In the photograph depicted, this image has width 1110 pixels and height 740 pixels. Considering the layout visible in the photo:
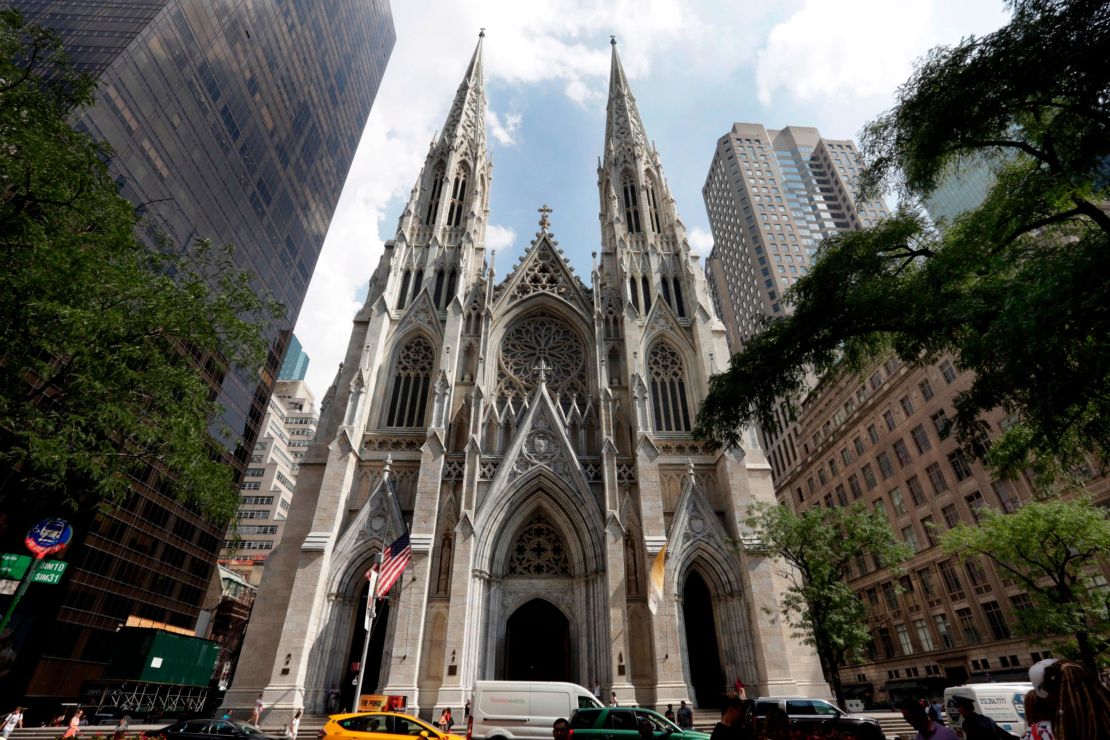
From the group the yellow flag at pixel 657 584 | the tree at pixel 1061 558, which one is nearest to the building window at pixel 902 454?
the tree at pixel 1061 558

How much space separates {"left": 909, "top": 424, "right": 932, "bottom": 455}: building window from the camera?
110 ft

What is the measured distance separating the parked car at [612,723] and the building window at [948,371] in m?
31.2

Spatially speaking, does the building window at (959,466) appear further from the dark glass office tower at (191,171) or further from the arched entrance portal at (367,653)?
the dark glass office tower at (191,171)

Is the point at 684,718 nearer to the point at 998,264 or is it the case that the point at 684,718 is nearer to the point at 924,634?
the point at 998,264

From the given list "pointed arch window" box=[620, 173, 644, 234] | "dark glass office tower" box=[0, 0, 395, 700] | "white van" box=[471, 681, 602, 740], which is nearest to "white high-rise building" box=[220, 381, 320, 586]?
"dark glass office tower" box=[0, 0, 395, 700]

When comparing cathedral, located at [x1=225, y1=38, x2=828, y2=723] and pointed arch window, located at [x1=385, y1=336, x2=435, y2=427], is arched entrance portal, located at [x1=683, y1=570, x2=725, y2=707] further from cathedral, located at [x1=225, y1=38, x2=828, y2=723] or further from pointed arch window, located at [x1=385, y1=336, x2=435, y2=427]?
pointed arch window, located at [x1=385, y1=336, x2=435, y2=427]

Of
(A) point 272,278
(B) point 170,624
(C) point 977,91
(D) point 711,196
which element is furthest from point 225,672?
(D) point 711,196

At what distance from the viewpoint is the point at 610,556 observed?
21.0 meters

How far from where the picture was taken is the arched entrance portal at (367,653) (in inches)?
808

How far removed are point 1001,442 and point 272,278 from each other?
4743cm

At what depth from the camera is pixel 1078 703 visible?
222cm

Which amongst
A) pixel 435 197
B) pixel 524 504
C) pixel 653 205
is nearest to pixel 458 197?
pixel 435 197

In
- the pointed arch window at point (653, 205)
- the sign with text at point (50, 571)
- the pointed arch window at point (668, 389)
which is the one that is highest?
the pointed arch window at point (653, 205)

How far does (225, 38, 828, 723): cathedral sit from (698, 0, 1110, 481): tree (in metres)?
11.8
